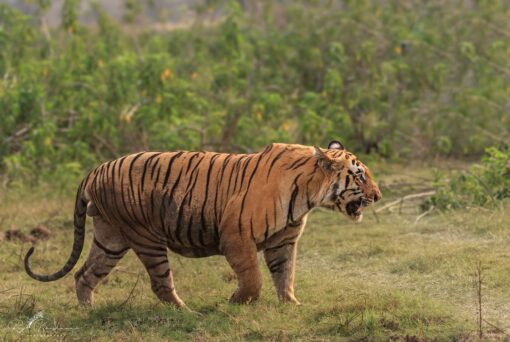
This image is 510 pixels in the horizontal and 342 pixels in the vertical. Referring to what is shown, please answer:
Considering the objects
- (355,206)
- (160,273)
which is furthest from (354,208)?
(160,273)

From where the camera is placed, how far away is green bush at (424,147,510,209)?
9195 millimetres

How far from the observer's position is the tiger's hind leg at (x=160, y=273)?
6055 mm

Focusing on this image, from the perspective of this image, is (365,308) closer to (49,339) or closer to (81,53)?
(49,339)

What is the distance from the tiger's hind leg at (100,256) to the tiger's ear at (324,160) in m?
1.42

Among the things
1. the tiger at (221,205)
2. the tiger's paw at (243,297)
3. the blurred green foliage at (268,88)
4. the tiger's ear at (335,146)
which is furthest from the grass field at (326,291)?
the blurred green foliage at (268,88)

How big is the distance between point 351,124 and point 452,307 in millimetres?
7401

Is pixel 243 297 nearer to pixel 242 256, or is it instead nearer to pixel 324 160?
pixel 242 256

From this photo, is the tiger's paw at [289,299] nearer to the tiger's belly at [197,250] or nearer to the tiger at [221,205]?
the tiger at [221,205]

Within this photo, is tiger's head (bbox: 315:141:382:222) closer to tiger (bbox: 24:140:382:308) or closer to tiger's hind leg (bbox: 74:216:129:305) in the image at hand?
tiger (bbox: 24:140:382:308)

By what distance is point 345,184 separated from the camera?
5.94 meters

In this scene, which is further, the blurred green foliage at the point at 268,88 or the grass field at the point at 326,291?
the blurred green foliage at the point at 268,88

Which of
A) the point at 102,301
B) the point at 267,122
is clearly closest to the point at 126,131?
the point at 267,122

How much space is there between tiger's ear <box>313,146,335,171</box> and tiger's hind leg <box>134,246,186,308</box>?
1164 mm

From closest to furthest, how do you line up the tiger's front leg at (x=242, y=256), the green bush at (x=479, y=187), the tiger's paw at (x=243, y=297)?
the tiger's front leg at (x=242, y=256)
the tiger's paw at (x=243, y=297)
the green bush at (x=479, y=187)
